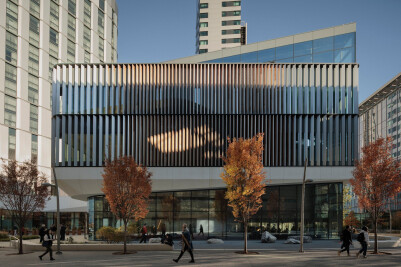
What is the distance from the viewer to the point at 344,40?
53688 mm

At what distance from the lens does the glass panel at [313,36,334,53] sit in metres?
54.4

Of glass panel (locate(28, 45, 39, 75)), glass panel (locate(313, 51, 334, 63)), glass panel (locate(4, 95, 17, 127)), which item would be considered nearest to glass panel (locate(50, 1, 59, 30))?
glass panel (locate(28, 45, 39, 75))

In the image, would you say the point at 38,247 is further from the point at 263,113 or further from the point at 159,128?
the point at 263,113

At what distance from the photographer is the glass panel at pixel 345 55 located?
175 ft

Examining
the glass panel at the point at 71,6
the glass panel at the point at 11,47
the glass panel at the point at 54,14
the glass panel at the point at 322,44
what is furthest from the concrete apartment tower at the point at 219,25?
the glass panel at the point at 322,44

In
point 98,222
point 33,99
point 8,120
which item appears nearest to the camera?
point 98,222

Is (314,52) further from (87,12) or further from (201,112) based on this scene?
(87,12)

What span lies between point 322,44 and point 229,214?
26.8 meters

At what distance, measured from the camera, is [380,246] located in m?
31.6

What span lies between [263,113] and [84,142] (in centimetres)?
1676

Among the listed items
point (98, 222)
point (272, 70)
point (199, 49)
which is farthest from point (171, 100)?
point (199, 49)

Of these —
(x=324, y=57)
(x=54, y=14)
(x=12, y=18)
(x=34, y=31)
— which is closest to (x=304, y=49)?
(x=324, y=57)

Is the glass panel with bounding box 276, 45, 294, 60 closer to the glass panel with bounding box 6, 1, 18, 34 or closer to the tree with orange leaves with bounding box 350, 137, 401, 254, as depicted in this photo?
the tree with orange leaves with bounding box 350, 137, 401, 254

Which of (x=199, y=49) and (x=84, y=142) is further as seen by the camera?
(x=199, y=49)
